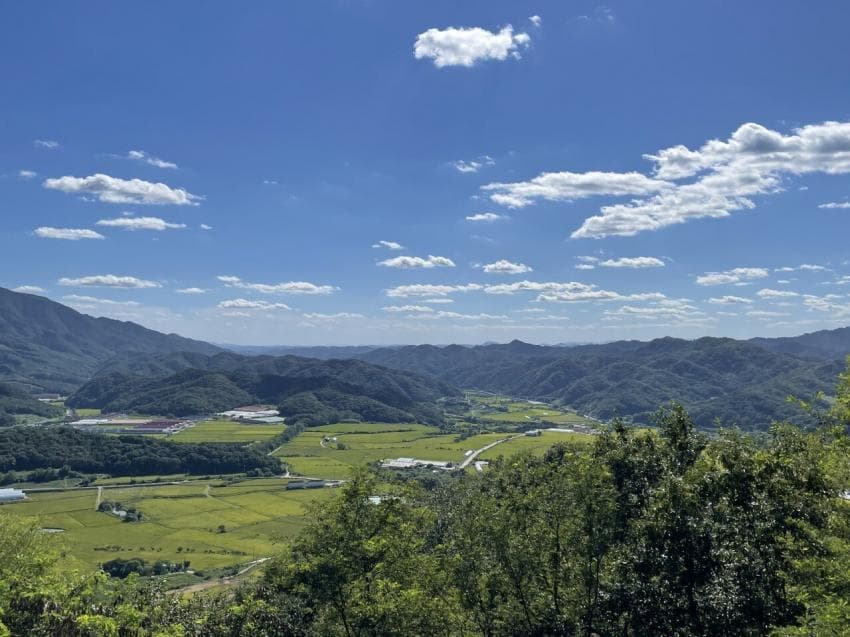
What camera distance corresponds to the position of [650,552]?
71.6ft

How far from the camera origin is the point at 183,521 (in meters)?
110

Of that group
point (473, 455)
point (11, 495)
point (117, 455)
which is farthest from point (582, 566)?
point (117, 455)

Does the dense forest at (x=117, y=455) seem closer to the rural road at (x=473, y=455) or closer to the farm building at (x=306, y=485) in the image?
the farm building at (x=306, y=485)

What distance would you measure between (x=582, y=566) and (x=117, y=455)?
169572mm

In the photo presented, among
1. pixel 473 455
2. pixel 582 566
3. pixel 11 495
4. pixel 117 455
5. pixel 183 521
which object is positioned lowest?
pixel 183 521

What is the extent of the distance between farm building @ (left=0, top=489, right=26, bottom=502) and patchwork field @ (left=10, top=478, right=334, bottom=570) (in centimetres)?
240

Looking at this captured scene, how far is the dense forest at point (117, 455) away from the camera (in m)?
156

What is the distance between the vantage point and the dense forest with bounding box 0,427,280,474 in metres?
156

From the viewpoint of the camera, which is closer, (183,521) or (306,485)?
(183,521)

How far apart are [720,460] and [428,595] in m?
15.9

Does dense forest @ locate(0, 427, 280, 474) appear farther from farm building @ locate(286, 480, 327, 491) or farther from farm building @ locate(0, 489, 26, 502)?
farm building @ locate(0, 489, 26, 502)

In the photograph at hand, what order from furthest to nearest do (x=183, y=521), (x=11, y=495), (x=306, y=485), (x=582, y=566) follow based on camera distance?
(x=306, y=485), (x=11, y=495), (x=183, y=521), (x=582, y=566)

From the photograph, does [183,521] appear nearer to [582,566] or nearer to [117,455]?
[117,455]

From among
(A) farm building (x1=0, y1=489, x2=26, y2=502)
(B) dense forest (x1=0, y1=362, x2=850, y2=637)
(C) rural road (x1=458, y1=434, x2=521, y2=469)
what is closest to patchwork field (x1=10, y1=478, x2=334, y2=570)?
(A) farm building (x1=0, y1=489, x2=26, y2=502)
